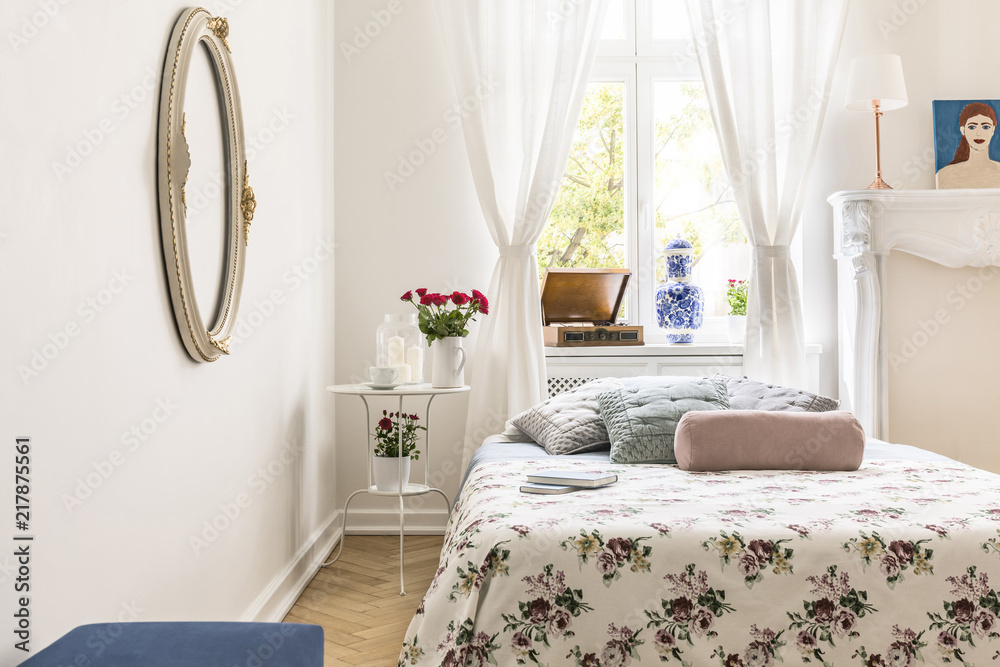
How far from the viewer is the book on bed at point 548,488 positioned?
2.01m

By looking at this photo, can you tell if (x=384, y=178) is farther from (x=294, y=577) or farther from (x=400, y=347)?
(x=294, y=577)

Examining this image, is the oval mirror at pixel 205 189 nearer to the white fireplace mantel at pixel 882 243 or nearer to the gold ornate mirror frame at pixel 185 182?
the gold ornate mirror frame at pixel 185 182

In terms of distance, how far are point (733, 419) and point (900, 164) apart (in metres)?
2.04

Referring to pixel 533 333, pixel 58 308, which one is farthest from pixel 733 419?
pixel 58 308

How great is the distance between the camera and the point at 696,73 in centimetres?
383

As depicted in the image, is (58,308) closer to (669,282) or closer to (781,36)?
(669,282)

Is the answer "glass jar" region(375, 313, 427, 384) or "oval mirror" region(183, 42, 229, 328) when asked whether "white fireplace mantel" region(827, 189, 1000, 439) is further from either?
"oval mirror" region(183, 42, 229, 328)

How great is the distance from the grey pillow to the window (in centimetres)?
105

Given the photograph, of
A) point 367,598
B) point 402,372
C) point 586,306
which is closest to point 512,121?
point 586,306

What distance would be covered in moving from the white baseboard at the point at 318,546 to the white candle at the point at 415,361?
76cm

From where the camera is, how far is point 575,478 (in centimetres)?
207

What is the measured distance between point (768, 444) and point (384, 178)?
215cm

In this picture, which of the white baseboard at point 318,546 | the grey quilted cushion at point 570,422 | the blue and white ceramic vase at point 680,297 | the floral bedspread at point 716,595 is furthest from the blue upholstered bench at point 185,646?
the blue and white ceramic vase at point 680,297

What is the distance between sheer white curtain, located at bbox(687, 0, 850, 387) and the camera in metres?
3.53
